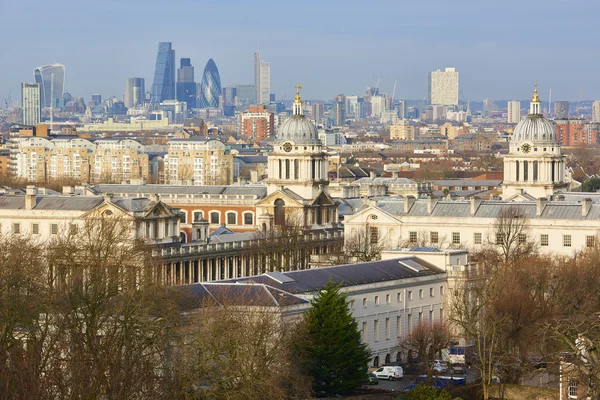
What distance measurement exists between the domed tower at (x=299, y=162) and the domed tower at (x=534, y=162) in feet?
41.7

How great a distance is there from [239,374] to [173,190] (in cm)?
8040

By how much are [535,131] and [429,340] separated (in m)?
52.9

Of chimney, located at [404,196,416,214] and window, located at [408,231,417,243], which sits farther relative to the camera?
chimney, located at [404,196,416,214]

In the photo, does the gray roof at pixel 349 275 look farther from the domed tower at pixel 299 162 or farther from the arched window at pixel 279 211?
the domed tower at pixel 299 162

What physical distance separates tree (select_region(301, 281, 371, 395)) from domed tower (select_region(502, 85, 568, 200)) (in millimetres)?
58127

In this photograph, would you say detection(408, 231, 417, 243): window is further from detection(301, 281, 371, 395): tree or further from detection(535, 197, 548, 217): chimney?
detection(301, 281, 371, 395): tree

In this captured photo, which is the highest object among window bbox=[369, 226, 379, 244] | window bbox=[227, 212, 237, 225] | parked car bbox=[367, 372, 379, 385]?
window bbox=[227, 212, 237, 225]

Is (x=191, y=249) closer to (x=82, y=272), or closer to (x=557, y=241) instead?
(x=557, y=241)

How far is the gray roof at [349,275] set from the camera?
288 ft

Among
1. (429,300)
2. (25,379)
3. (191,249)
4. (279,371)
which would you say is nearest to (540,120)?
(191,249)

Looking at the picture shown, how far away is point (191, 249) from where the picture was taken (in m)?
116

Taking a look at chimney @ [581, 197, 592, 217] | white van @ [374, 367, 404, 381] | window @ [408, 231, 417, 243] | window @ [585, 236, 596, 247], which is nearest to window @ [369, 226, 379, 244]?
window @ [408, 231, 417, 243]

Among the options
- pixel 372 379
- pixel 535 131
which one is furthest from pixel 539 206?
pixel 372 379

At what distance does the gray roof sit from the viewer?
288 ft
